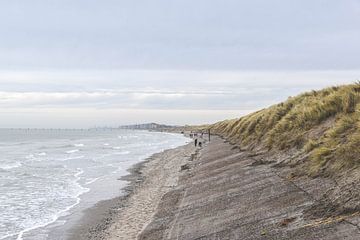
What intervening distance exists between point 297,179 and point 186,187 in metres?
6.55

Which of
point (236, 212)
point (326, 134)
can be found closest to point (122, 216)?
point (236, 212)

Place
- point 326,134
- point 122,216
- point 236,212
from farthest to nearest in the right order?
point 122,216 → point 326,134 → point 236,212

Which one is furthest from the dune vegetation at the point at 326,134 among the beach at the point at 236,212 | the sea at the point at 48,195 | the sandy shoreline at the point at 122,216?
the sea at the point at 48,195

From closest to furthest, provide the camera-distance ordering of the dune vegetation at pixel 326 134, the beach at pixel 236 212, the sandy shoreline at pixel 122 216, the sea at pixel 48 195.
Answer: the beach at pixel 236 212 < the dune vegetation at pixel 326 134 < the sandy shoreline at pixel 122 216 < the sea at pixel 48 195

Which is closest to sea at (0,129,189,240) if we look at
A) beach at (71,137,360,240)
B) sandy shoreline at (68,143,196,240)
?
sandy shoreline at (68,143,196,240)

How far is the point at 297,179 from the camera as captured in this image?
13086 millimetres

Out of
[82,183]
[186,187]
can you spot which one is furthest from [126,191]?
[186,187]

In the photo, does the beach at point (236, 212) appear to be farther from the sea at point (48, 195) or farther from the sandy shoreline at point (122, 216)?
the sea at point (48, 195)

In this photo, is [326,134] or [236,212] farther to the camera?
[326,134]

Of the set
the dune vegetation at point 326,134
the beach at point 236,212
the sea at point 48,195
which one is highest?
the dune vegetation at point 326,134

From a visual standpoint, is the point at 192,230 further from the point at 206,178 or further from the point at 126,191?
the point at 126,191

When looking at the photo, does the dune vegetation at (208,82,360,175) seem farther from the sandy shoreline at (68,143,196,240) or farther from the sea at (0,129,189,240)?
the sea at (0,129,189,240)

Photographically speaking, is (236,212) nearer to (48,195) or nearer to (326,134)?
(326,134)

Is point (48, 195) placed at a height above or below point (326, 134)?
below
